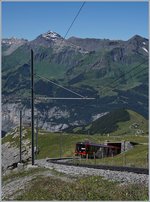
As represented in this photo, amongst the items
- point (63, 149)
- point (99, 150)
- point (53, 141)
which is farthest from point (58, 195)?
point (53, 141)

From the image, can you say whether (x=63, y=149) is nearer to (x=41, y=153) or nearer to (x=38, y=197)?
(x=41, y=153)

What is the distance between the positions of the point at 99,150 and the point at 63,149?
58.1 m

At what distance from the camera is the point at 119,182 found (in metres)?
28.5

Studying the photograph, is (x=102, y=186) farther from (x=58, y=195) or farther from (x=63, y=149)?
(x=63, y=149)

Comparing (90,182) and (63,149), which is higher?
(90,182)

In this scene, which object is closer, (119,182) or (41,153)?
(119,182)

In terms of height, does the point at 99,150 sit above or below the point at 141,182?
below

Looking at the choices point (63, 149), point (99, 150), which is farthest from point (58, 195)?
point (63, 149)

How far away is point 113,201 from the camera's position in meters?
20.9

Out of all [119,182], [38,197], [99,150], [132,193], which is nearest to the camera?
[132,193]

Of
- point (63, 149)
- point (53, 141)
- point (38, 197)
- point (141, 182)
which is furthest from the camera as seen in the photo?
point (53, 141)

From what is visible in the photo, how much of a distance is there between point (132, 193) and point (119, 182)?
19.0 ft

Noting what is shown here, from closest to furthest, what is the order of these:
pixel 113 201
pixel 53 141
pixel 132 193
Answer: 1. pixel 113 201
2. pixel 132 193
3. pixel 53 141

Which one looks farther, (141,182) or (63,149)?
(63,149)
